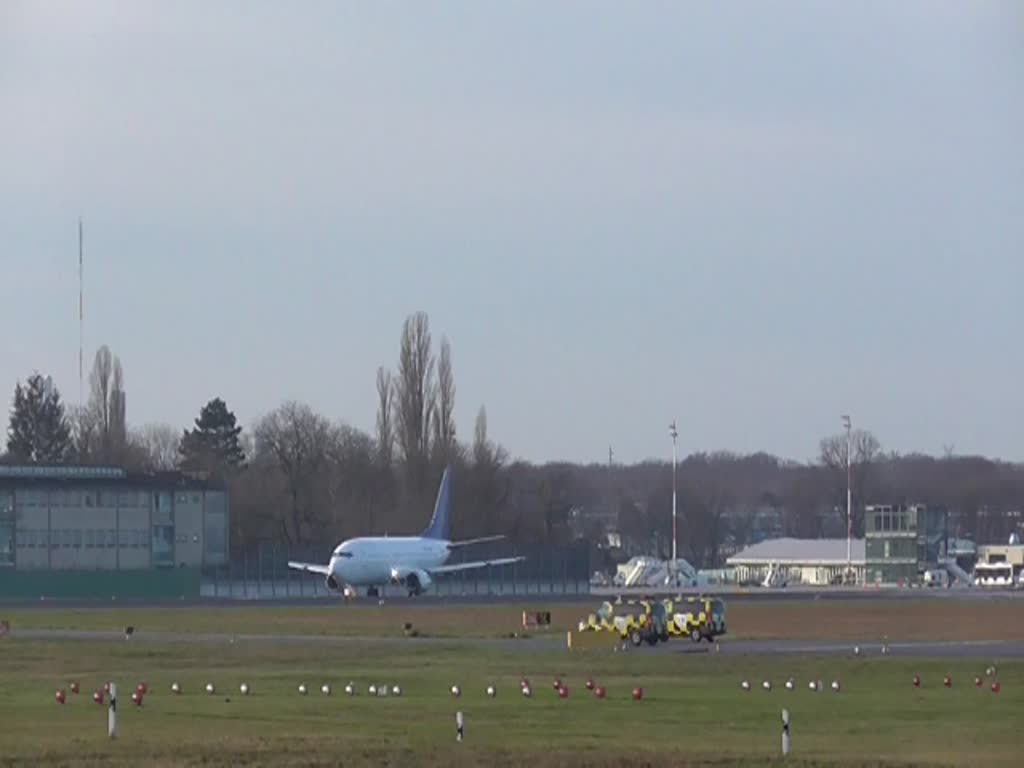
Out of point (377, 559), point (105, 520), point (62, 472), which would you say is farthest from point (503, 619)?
point (62, 472)

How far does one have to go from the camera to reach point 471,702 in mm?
41812

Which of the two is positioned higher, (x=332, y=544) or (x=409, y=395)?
(x=409, y=395)

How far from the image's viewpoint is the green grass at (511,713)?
1256 inches

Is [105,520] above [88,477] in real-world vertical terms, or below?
below

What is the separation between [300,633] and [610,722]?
38123 millimetres

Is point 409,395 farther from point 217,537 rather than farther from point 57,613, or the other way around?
point 57,613

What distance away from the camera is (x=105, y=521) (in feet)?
430

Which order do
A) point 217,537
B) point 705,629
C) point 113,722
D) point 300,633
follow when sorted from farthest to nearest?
point 217,537 → point 300,633 → point 705,629 → point 113,722

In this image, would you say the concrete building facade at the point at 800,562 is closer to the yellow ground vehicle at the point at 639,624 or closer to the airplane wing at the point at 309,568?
the airplane wing at the point at 309,568

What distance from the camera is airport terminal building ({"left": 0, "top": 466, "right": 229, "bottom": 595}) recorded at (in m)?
127

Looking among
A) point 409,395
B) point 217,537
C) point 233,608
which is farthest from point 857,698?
point 409,395

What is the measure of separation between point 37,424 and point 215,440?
16.0 m

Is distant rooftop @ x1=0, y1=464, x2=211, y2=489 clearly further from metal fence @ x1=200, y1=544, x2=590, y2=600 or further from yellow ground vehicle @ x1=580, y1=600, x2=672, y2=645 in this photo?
yellow ground vehicle @ x1=580, y1=600, x2=672, y2=645

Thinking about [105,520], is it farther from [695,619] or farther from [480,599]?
[695,619]
